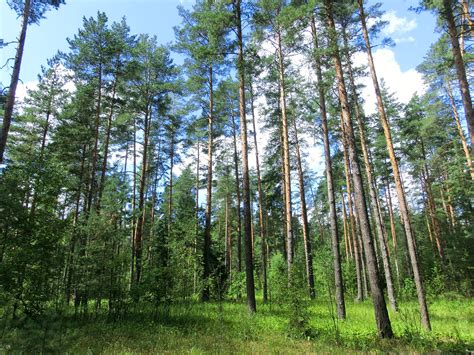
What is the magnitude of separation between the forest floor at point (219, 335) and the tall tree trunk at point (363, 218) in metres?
0.46

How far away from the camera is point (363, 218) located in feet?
26.1

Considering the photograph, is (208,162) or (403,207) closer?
(403,207)

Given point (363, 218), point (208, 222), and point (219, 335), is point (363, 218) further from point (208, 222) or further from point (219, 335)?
point (208, 222)

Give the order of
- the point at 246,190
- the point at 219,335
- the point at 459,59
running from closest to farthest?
the point at 219,335 < the point at 459,59 < the point at 246,190

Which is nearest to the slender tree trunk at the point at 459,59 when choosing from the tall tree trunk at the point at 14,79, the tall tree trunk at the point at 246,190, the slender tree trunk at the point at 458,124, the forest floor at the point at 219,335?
the forest floor at the point at 219,335


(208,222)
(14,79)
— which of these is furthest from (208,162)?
(14,79)

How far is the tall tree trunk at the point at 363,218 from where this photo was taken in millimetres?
→ 7238

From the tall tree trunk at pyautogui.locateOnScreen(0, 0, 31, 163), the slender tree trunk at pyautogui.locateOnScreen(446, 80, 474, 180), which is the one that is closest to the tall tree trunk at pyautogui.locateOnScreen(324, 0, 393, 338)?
the tall tree trunk at pyautogui.locateOnScreen(0, 0, 31, 163)

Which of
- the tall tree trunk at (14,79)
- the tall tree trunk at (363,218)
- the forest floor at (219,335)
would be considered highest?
the tall tree trunk at (14,79)

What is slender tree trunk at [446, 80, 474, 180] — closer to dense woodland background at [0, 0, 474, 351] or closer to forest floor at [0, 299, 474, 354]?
dense woodland background at [0, 0, 474, 351]

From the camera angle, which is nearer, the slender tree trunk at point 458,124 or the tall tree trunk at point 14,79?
the tall tree trunk at point 14,79

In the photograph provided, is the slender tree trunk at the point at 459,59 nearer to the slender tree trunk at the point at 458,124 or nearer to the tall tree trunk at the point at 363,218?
the tall tree trunk at the point at 363,218

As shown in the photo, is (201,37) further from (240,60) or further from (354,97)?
(354,97)

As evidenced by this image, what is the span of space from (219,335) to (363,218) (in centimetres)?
542
